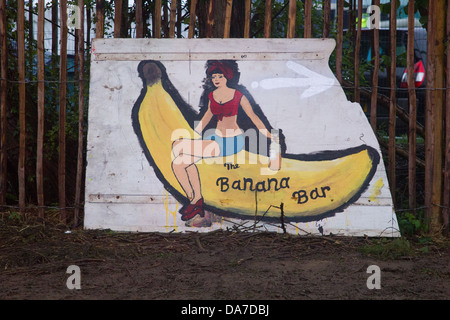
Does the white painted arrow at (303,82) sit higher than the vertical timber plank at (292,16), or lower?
lower

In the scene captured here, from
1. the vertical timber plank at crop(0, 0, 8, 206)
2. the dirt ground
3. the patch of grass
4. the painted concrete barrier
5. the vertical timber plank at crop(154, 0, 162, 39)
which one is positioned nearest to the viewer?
the dirt ground

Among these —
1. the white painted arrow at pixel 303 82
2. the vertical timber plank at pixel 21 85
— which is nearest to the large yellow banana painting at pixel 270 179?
the white painted arrow at pixel 303 82

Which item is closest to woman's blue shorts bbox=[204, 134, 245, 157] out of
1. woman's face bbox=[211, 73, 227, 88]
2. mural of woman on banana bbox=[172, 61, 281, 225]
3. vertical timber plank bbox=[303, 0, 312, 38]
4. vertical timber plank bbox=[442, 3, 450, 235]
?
mural of woman on banana bbox=[172, 61, 281, 225]

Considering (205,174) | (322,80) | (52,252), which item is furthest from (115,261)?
(322,80)

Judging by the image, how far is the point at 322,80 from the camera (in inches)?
187

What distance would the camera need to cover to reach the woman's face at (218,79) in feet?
15.8

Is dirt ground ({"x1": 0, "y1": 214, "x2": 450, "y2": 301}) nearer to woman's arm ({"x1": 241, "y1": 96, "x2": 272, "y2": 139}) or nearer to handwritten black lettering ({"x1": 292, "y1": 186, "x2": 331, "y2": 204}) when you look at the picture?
handwritten black lettering ({"x1": 292, "y1": 186, "x2": 331, "y2": 204})

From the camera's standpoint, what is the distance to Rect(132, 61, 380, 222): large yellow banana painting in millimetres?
4734

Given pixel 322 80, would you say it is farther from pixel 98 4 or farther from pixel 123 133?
pixel 98 4

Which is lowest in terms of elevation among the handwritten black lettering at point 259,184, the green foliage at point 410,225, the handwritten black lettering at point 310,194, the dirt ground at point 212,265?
the dirt ground at point 212,265

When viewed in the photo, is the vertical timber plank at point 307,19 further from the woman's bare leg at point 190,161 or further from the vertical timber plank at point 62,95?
the vertical timber plank at point 62,95

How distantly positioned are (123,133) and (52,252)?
1327mm

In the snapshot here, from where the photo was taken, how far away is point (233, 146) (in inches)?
188

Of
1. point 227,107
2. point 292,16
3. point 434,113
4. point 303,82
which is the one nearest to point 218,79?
point 227,107
